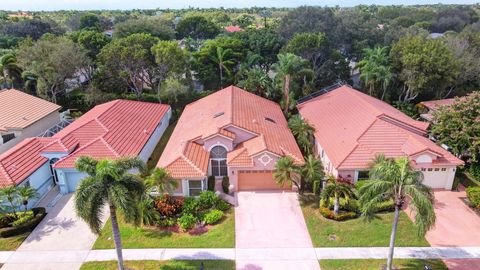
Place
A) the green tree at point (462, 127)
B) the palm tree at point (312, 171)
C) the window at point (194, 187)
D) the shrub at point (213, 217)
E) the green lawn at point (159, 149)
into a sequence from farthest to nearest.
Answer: the green lawn at point (159, 149), the green tree at point (462, 127), the window at point (194, 187), the palm tree at point (312, 171), the shrub at point (213, 217)

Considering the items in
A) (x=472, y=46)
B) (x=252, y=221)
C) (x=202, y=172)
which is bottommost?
(x=252, y=221)

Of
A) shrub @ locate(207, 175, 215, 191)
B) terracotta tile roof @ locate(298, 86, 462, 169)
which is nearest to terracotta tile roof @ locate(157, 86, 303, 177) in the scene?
shrub @ locate(207, 175, 215, 191)

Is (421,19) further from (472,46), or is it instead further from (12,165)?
(12,165)

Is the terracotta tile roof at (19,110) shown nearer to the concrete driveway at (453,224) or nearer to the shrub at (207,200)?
the shrub at (207,200)

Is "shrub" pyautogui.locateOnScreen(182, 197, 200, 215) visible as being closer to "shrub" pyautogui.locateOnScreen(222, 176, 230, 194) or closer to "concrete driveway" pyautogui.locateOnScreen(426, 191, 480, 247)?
"shrub" pyautogui.locateOnScreen(222, 176, 230, 194)

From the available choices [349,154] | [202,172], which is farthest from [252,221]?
[349,154]

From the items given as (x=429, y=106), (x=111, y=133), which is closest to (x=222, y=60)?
(x=111, y=133)

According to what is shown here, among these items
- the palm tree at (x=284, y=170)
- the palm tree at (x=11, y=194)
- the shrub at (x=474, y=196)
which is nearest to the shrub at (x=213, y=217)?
the palm tree at (x=284, y=170)
